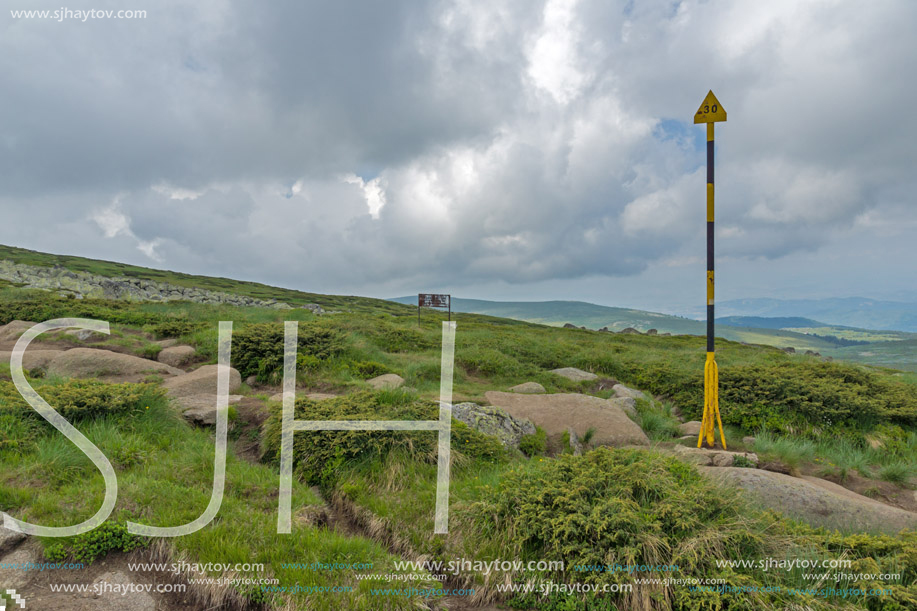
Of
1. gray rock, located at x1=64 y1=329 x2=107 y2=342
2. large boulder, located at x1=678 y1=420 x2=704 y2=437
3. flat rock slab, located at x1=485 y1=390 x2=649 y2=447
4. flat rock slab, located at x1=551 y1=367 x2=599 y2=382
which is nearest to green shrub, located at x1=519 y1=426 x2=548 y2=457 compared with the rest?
flat rock slab, located at x1=485 y1=390 x2=649 y2=447

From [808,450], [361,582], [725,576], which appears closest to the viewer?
[725,576]

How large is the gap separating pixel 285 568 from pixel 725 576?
426 centimetres

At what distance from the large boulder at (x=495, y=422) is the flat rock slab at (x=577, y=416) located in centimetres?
48

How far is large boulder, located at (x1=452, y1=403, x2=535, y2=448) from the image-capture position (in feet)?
27.2

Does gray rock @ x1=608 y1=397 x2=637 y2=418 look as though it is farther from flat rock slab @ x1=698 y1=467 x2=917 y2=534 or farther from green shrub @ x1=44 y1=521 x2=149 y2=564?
green shrub @ x1=44 y1=521 x2=149 y2=564

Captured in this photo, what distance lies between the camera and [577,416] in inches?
384

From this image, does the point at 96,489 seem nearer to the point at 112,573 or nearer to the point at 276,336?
the point at 112,573

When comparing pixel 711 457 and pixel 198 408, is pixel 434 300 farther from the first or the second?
pixel 711 457

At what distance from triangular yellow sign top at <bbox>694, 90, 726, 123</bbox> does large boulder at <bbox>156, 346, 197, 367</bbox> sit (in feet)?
50.8

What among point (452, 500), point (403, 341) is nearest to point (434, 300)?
point (403, 341)

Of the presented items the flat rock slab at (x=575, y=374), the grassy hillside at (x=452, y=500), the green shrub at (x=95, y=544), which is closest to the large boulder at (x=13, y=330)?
the grassy hillside at (x=452, y=500)

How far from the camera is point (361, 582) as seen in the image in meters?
4.35

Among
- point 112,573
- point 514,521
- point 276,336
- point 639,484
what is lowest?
point 112,573

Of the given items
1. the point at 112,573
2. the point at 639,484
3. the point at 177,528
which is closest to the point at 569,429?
the point at 639,484
